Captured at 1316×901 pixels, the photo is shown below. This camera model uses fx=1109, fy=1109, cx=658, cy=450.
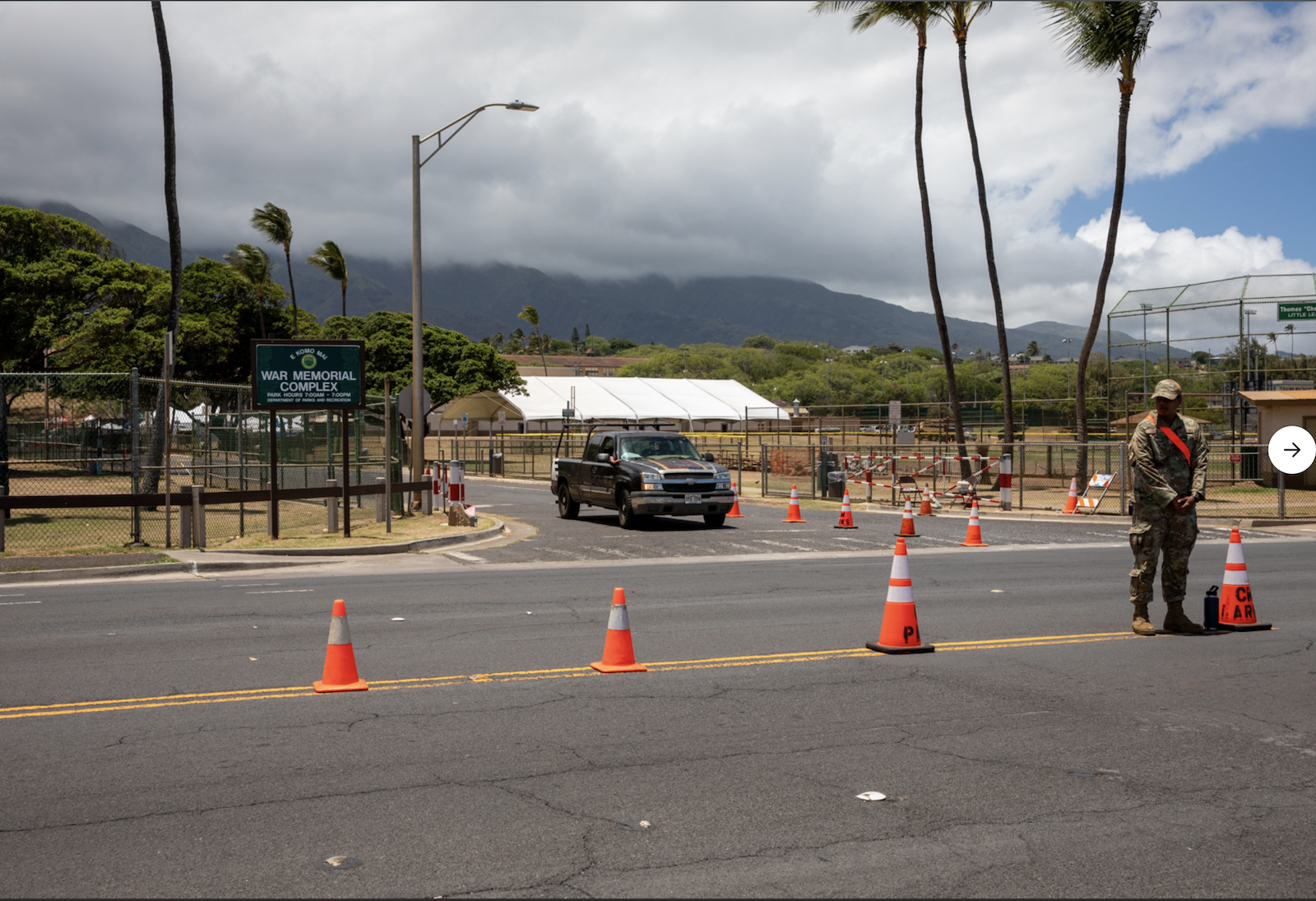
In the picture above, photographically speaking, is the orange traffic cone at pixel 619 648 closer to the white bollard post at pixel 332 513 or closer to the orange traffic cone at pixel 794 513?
the white bollard post at pixel 332 513

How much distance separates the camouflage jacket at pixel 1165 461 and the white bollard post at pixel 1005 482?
17666 millimetres

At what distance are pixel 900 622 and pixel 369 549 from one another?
11.3 metres

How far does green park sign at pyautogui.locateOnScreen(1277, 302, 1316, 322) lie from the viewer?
3612 cm

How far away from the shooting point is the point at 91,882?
4.32 meters

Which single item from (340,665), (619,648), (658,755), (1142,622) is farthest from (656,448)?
(658,755)

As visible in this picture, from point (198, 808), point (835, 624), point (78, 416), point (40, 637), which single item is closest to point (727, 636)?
point (835, 624)

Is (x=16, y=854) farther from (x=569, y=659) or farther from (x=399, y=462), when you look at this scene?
(x=399, y=462)

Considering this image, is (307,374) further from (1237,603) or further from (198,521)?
(1237,603)

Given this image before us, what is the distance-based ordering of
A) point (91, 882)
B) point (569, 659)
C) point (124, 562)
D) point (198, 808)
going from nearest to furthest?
point (91, 882) < point (198, 808) < point (569, 659) < point (124, 562)

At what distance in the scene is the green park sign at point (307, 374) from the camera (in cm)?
1902

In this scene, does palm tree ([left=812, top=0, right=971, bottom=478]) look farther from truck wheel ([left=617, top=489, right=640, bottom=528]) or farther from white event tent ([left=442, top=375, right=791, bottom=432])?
white event tent ([left=442, top=375, right=791, bottom=432])

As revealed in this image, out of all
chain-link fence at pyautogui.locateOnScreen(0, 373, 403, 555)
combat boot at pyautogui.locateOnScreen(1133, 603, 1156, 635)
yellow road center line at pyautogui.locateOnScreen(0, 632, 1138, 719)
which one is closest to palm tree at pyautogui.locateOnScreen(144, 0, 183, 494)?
chain-link fence at pyautogui.locateOnScreen(0, 373, 403, 555)

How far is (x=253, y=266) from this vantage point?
2076 inches

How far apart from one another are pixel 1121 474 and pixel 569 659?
20.1 metres
